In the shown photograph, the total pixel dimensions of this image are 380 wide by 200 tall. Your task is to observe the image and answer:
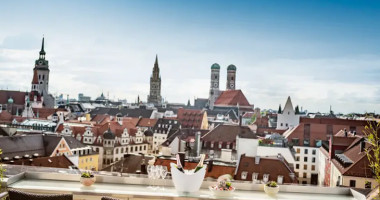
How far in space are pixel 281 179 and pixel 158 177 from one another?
621 inches

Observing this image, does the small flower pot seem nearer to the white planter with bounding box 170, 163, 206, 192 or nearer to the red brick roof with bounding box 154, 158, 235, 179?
the white planter with bounding box 170, 163, 206, 192

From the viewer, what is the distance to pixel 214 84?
11069cm

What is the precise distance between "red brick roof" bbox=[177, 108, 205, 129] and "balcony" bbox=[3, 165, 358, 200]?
191ft

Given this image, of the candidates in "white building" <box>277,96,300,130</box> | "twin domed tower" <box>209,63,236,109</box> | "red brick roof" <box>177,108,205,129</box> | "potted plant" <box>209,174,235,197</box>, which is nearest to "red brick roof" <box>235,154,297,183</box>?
"potted plant" <box>209,174,235,197</box>

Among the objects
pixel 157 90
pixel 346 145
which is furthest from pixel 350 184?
pixel 157 90

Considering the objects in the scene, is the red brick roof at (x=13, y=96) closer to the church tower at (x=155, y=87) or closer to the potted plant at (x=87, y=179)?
the church tower at (x=155, y=87)

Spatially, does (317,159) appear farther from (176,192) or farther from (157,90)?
(157,90)

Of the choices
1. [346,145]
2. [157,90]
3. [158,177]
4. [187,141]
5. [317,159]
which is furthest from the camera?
[157,90]

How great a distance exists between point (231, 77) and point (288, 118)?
6480 centimetres

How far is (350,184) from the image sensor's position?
19.2 metres

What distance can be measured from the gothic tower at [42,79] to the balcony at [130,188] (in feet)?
263

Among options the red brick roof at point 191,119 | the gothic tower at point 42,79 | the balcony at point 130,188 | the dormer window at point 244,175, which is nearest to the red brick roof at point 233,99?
the red brick roof at point 191,119

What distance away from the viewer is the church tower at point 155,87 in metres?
107

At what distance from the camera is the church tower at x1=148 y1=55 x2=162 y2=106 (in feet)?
351
